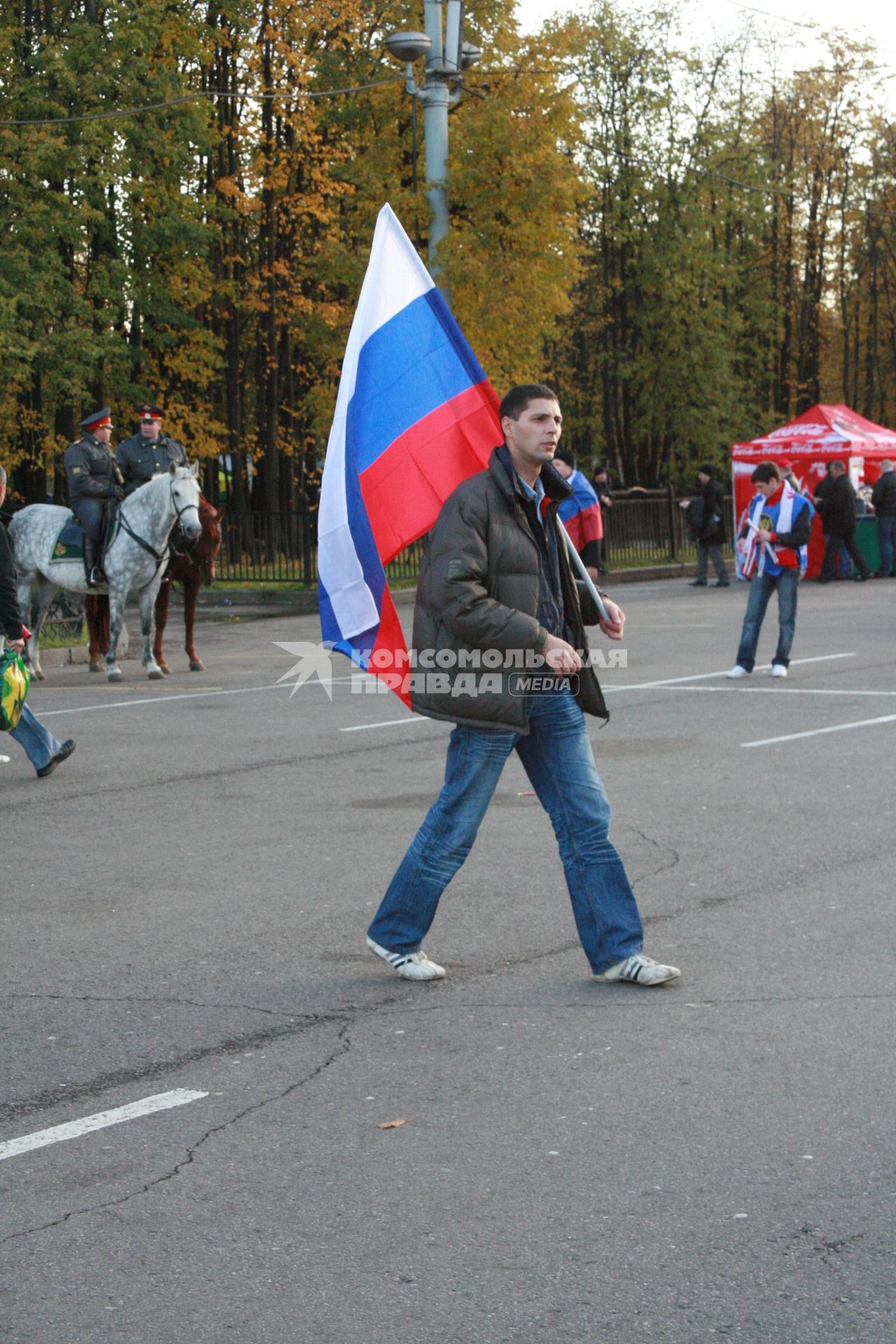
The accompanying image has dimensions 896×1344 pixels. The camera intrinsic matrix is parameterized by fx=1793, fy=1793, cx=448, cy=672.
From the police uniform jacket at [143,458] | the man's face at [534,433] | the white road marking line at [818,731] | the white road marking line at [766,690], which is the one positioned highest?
the police uniform jacket at [143,458]

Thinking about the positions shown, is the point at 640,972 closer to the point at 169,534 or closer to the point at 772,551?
the point at 772,551

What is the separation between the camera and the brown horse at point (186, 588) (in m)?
17.6

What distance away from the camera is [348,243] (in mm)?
35062

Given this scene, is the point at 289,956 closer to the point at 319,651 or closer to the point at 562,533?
the point at 562,533

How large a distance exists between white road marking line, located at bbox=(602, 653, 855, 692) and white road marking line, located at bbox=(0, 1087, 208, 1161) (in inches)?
388

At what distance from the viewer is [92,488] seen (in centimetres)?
1723

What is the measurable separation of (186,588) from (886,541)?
55.5 ft

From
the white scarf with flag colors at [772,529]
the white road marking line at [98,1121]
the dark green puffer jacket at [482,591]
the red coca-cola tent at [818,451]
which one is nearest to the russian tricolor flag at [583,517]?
the white scarf with flag colors at [772,529]

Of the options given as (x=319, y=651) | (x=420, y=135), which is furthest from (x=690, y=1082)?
(x=420, y=135)

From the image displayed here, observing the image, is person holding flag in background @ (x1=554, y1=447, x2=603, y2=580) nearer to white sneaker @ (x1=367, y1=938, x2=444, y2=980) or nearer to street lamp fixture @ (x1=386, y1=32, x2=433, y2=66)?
street lamp fixture @ (x1=386, y1=32, x2=433, y2=66)

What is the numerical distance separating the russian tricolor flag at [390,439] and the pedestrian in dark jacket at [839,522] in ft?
78.8

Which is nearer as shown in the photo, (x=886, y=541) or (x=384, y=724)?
(x=384, y=724)

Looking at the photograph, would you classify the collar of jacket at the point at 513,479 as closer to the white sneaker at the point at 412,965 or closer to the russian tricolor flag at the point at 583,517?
the white sneaker at the point at 412,965

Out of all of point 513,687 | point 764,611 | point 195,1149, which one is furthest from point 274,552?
point 195,1149
